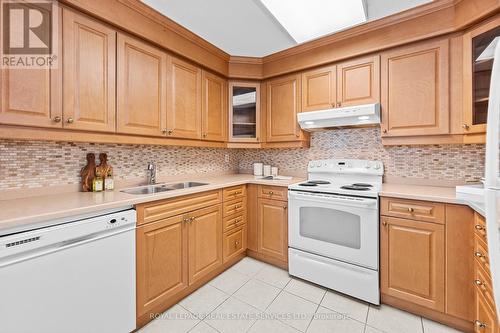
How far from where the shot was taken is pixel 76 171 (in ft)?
5.54

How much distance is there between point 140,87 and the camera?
1.78 meters

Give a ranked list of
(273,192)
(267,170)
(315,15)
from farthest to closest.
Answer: (267,170) → (273,192) → (315,15)

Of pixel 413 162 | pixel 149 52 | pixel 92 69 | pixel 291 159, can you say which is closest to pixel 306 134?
pixel 291 159

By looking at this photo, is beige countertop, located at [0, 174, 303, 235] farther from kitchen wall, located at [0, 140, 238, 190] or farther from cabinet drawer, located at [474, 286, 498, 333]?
cabinet drawer, located at [474, 286, 498, 333]

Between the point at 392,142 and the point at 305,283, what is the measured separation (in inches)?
60.1

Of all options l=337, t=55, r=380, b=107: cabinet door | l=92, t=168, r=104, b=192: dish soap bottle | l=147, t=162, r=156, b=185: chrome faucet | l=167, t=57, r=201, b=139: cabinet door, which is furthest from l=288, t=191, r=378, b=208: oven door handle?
l=92, t=168, r=104, b=192: dish soap bottle

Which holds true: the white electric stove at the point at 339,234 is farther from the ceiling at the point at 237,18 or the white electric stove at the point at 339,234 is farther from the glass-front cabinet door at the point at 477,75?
the ceiling at the point at 237,18

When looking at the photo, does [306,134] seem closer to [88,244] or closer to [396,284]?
[396,284]

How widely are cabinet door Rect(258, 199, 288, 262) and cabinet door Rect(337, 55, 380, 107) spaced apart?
1231 millimetres

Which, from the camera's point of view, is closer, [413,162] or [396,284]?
[396,284]

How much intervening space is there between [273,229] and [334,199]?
0.76 metres

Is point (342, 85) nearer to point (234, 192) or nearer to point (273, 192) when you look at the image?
point (273, 192)

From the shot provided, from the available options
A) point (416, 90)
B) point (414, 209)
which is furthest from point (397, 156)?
point (414, 209)

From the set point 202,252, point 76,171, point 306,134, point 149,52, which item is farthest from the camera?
point 306,134
